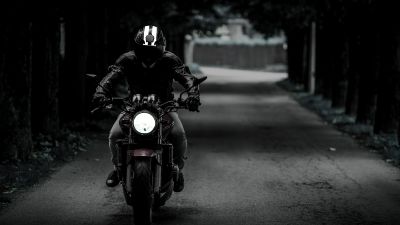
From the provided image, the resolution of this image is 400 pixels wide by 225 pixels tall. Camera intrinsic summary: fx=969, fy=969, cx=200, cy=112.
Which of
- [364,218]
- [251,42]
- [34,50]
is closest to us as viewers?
[364,218]

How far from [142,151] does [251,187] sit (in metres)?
3.85

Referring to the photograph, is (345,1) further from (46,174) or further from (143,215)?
(143,215)

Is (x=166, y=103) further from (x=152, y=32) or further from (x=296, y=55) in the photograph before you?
(x=296, y=55)

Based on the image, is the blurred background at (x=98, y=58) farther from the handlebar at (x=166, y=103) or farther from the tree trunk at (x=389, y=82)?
the handlebar at (x=166, y=103)

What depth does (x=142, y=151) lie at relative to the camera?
8.66 meters

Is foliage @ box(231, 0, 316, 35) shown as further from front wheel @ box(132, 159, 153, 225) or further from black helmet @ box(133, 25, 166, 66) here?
front wheel @ box(132, 159, 153, 225)

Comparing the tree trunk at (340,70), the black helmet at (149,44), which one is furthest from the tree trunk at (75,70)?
the black helmet at (149,44)

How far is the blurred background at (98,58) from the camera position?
14328 millimetres

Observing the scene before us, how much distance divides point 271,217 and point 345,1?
13531mm

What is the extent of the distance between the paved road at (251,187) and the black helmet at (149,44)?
1625 millimetres

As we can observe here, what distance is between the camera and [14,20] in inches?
562

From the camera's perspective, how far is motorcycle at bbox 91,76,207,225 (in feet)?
28.1

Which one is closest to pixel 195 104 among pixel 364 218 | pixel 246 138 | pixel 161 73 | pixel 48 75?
pixel 161 73

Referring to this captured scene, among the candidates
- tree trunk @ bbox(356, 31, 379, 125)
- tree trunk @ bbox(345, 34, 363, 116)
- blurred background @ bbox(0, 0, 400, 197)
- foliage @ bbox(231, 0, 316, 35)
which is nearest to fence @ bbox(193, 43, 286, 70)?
foliage @ bbox(231, 0, 316, 35)
